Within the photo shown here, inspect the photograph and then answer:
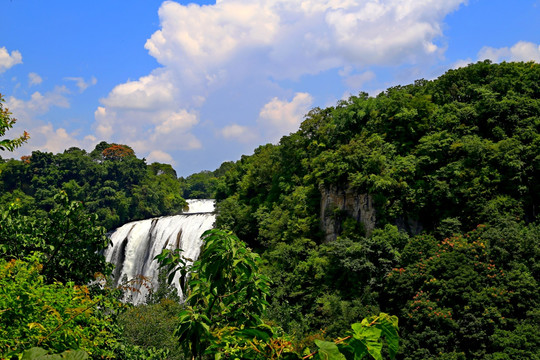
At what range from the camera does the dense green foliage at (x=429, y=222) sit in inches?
562

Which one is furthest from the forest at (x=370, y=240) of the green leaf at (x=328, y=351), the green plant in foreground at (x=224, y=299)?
the green leaf at (x=328, y=351)

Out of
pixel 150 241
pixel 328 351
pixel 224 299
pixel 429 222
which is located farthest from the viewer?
pixel 150 241

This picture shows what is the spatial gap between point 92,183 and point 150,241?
2195 centimetres

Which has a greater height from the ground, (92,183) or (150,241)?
(92,183)

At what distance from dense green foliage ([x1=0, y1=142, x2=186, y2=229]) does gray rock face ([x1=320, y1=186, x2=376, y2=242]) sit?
2705 cm

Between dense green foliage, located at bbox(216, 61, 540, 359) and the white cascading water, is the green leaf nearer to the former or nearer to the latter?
dense green foliage, located at bbox(216, 61, 540, 359)

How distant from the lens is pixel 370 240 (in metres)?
18.9

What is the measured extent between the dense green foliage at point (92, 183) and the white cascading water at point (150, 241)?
49.2 ft

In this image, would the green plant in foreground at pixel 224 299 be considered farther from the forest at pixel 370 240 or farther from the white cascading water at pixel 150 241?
the white cascading water at pixel 150 241

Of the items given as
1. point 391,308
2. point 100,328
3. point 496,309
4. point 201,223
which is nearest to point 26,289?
point 100,328

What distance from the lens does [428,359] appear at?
13648 mm

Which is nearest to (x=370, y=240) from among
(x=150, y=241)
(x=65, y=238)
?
(x=65, y=238)

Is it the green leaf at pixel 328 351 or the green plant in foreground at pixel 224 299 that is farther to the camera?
the green plant in foreground at pixel 224 299

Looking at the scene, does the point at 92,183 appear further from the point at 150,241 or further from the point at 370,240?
the point at 370,240
